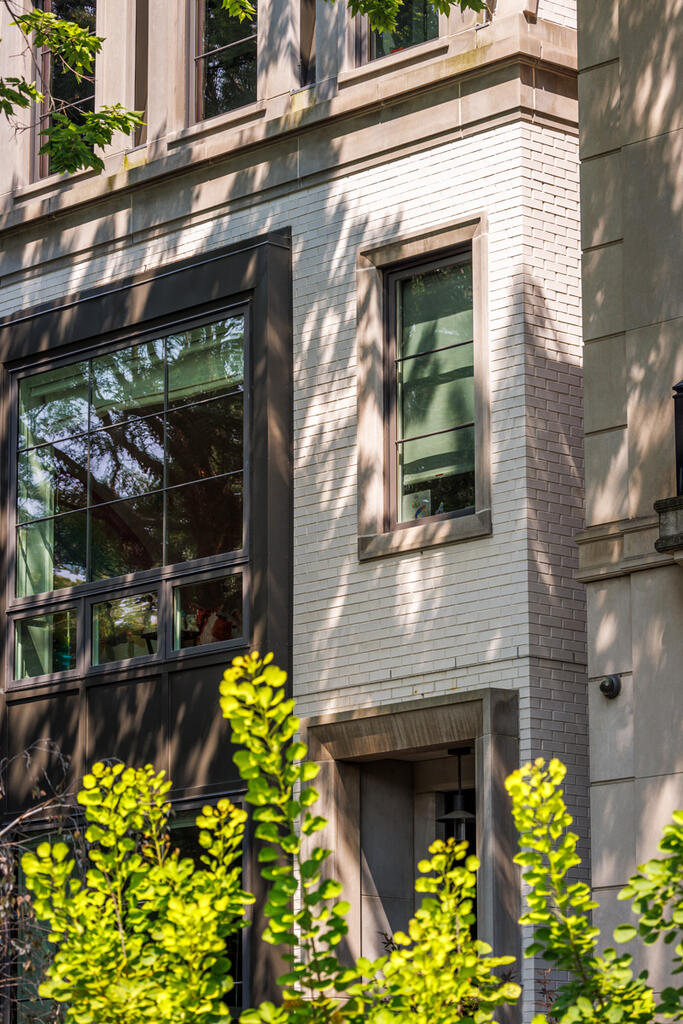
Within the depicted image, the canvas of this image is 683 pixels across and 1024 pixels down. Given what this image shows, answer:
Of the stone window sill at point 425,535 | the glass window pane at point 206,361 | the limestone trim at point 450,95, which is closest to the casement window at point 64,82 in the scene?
the limestone trim at point 450,95

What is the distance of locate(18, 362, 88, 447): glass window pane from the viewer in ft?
55.7

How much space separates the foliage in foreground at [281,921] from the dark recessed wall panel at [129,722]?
31.0 ft

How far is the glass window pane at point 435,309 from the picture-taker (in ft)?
47.2

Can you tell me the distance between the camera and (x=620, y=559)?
40.2 feet

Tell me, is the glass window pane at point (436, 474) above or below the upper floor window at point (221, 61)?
below

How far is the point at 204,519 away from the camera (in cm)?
1560

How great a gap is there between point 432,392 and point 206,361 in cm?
232

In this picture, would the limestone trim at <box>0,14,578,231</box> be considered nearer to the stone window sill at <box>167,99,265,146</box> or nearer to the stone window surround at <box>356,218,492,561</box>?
the stone window sill at <box>167,99,265,146</box>

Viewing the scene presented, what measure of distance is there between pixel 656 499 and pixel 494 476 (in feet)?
6.19

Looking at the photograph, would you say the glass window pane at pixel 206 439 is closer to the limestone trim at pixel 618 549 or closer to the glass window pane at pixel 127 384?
the glass window pane at pixel 127 384

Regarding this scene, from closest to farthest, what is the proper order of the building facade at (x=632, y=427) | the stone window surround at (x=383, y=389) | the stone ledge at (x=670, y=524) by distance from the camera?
the stone ledge at (x=670, y=524)
the building facade at (x=632, y=427)
the stone window surround at (x=383, y=389)

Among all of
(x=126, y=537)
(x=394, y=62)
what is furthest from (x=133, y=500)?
(x=394, y=62)

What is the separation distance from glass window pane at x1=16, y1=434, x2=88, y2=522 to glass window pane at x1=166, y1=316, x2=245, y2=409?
1.24 meters

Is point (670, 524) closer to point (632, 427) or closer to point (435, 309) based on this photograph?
point (632, 427)
